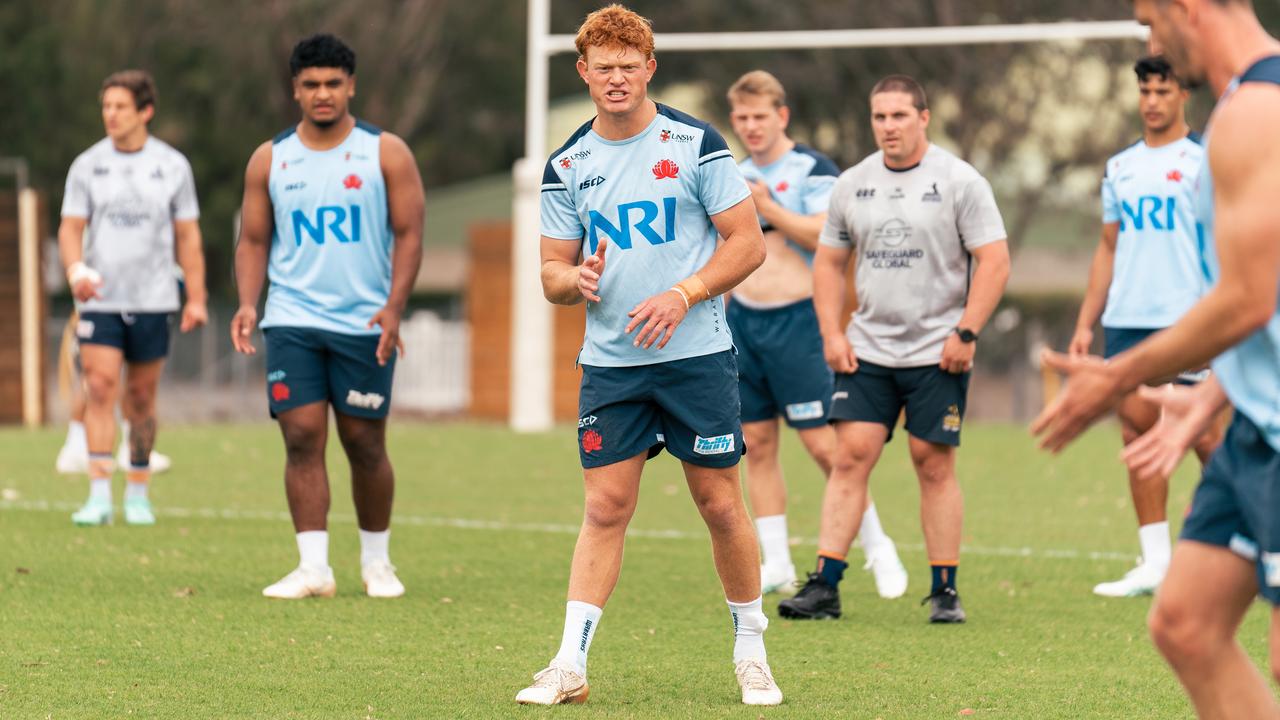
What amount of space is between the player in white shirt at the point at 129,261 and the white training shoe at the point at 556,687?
5.46m

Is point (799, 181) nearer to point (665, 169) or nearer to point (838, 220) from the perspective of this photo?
point (838, 220)

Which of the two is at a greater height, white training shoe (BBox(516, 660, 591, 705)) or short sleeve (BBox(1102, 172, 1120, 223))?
short sleeve (BBox(1102, 172, 1120, 223))

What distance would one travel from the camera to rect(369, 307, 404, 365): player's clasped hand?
26.9ft

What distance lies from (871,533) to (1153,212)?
1.98 metres

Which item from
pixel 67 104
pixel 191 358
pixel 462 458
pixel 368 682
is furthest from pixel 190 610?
pixel 67 104

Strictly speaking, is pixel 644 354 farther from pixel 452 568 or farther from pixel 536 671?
pixel 452 568

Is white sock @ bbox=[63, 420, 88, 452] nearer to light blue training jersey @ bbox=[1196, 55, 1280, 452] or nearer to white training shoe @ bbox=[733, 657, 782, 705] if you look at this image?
white training shoe @ bbox=[733, 657, 782, 705]

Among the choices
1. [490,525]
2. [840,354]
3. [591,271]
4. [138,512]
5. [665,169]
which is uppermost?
[665,169]

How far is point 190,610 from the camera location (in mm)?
7742

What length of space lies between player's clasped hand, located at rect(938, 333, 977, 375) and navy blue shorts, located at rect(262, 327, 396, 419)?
2389mm

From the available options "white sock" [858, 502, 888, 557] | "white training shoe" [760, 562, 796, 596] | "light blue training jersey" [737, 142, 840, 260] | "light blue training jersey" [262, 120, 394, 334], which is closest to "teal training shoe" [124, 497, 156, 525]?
"light blue training jersey" [262, 120, 394, 334]

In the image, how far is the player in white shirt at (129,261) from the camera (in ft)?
35.6

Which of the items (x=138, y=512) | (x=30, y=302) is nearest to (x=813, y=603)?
(x=138, y=512)

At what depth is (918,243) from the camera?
7992 millimetres
